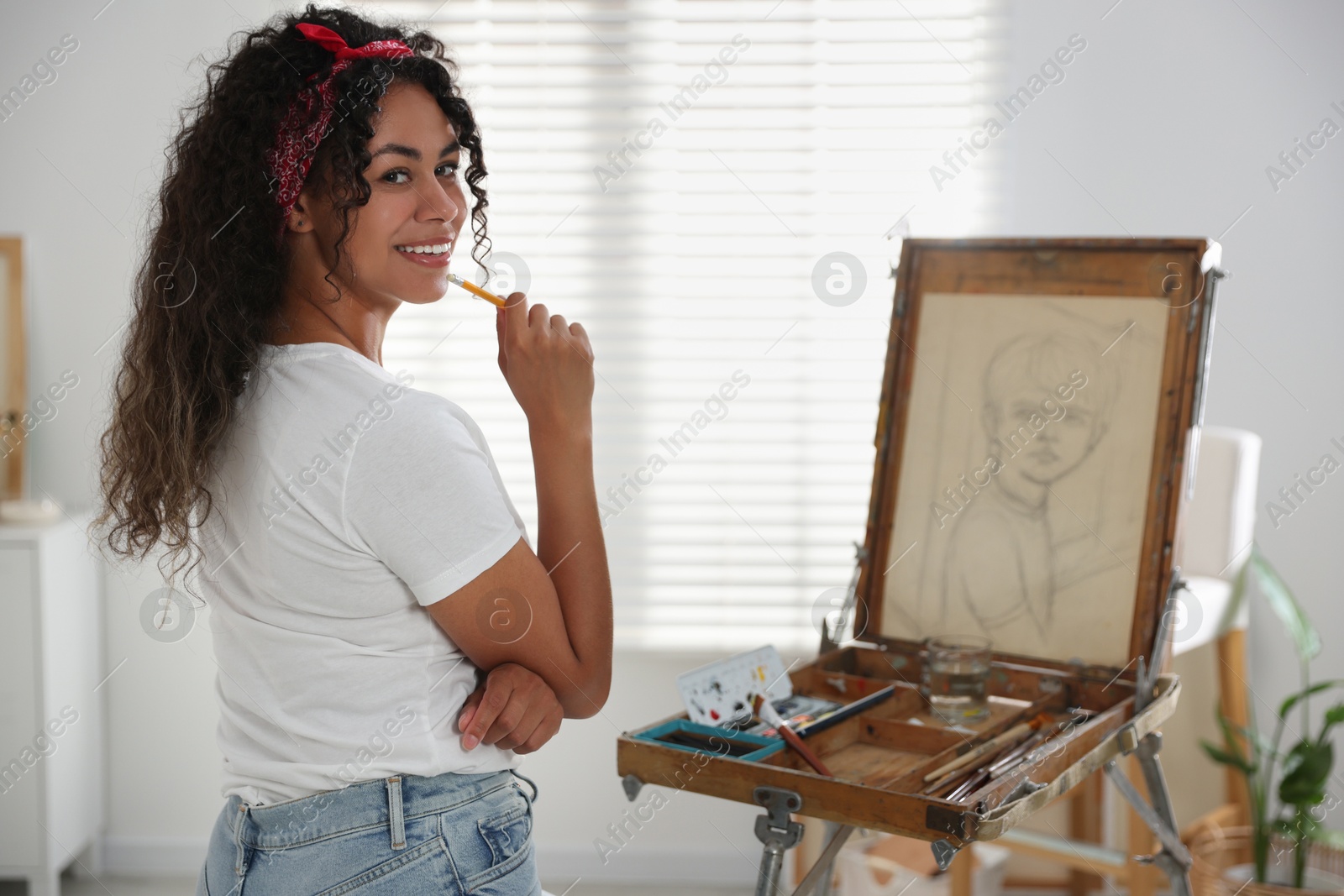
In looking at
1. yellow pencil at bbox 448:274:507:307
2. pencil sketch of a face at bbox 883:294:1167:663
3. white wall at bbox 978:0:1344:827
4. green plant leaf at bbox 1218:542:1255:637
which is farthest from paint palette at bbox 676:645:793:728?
white wall at bbox 978:0:1344:827

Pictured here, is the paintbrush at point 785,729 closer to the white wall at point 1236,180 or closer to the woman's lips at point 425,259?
the woman's lips at point 425,259

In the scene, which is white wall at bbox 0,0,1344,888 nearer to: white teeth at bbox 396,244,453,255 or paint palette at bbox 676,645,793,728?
paint palette at bbox 676,645,793,728

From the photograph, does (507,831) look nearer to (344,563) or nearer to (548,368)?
(344,563)

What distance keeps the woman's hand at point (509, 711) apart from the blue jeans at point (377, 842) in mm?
46

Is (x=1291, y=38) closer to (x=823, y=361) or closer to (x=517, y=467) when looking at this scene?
(x=823, y=361)

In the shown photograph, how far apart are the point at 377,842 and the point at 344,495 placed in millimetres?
314

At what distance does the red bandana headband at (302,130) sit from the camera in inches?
43.3

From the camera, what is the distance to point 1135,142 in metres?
2.74

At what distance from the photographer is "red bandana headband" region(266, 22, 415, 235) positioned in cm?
110

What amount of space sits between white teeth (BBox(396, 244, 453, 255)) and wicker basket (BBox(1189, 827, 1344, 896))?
6.96 ft

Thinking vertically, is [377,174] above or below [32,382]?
above

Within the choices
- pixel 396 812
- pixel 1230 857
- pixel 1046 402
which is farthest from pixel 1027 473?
pixel 1230 857

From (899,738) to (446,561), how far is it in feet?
2.45

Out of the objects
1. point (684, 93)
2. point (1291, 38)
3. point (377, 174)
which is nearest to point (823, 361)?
point (684, 93)
